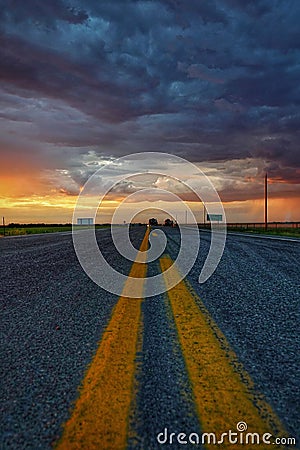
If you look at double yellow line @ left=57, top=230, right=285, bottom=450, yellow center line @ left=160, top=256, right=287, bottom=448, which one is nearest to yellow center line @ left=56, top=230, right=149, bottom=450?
double yellow line @ left=57, top=230, right=285, bottom=450

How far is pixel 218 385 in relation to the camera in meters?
2.48

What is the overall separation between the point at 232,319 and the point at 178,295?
4.64 ft

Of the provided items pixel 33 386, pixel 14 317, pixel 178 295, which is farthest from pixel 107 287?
pixel 33 386

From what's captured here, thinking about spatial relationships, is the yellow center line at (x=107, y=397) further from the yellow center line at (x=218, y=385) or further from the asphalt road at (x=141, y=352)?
the yellow center line at (x=218, y=385)

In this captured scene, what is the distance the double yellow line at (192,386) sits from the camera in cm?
197

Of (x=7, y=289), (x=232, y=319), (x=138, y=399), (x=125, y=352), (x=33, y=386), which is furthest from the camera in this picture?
(x=7, y=289)

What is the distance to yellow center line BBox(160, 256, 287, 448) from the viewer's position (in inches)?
80.3

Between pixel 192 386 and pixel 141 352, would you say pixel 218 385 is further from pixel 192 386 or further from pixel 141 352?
pixel 141 352

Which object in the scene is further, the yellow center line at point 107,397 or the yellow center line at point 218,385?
the yellow center line at point 218,385

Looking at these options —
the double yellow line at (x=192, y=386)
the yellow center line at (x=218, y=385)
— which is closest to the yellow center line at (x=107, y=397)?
the double yellow line at (x=192, y=386)

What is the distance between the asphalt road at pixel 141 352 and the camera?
2064 millimetres

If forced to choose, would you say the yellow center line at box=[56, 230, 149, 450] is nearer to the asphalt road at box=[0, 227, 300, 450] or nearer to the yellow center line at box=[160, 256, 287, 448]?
the asphalt road at box=[0, 227, 300, 450]

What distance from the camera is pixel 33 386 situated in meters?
2.51

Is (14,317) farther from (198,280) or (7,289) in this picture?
(198,280)
